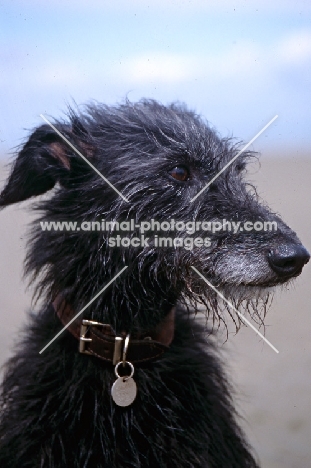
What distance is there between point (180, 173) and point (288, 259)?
1.25 feet

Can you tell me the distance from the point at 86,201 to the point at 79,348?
407mm

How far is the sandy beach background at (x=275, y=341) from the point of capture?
203cm

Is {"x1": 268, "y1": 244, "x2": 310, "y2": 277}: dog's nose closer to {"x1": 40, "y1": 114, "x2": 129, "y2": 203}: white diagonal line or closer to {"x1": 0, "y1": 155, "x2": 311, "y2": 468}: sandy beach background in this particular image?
{"x1": 0, "y1": 155, "x2": 311, "y2": 468}: sandy beach background

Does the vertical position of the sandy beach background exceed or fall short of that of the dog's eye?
it falls short

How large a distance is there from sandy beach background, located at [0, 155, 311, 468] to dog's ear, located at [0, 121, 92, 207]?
3.2 inches

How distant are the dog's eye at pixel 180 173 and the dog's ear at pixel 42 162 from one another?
27 cm

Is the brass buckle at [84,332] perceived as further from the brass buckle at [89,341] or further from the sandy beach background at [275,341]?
the sandy beach background at [275,341]

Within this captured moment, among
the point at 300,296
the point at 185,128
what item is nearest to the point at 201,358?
the point at 185,128

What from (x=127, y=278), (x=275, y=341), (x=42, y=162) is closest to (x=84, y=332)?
(x=127, y=278)

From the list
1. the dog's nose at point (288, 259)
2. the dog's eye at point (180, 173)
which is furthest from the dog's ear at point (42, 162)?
the dog's nose at point (288, 259)

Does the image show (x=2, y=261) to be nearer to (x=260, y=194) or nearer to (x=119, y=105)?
(x=119, y=105)

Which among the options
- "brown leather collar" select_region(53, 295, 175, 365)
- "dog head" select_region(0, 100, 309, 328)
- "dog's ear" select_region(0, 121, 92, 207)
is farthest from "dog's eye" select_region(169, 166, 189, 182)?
"brown leather collar" select_region(53, 295, 175, 365)

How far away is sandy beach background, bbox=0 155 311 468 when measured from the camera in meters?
2.03

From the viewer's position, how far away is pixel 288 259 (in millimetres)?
1644
